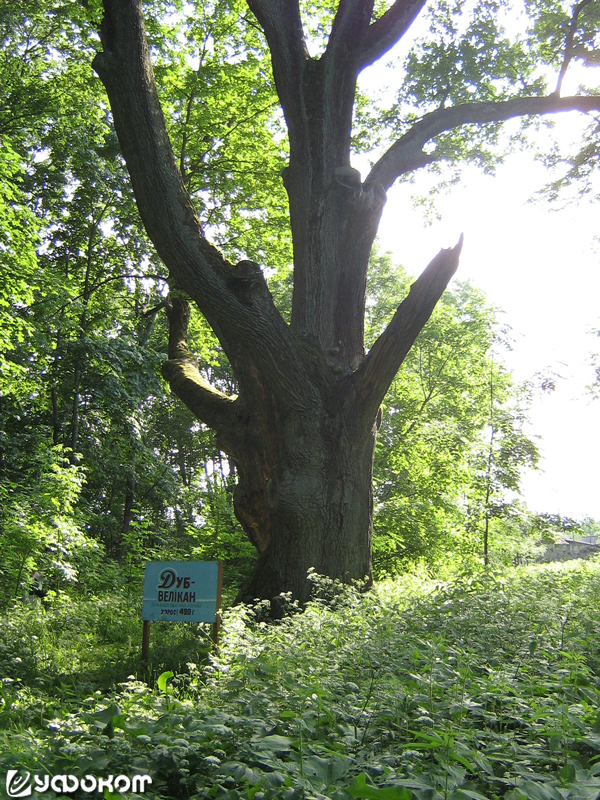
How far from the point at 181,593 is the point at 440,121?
7060 millimetres

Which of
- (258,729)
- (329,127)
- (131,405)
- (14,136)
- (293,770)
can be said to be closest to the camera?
(293,770)

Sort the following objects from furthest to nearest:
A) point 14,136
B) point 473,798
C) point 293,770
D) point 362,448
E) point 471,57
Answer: point 14,136
point 471,57
point 362,448
point 293,770
point 473,798

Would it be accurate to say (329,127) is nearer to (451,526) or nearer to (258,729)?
(258,729)

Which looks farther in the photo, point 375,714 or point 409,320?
point 409,320

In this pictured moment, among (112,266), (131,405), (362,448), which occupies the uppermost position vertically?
(112,266)

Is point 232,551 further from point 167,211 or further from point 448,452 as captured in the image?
point 167,211

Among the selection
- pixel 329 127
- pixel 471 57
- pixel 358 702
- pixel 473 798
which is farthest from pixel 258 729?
pixel 471 57

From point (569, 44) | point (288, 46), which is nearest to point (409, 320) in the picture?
point (288, 46)

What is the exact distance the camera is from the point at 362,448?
719 cm

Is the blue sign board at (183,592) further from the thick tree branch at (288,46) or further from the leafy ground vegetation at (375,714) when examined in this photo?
the thick tree branch at (288,46)

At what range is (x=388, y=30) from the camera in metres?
8.25

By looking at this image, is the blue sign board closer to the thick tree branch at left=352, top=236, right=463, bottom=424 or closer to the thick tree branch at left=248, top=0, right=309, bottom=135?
the thick tree branch at left=352, top=236, right=463, bottom=424

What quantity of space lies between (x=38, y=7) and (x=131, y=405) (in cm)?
854

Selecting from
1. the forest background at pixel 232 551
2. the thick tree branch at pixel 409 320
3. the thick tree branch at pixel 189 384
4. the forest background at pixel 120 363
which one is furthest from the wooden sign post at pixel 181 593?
the forest background at pixel 120 363
